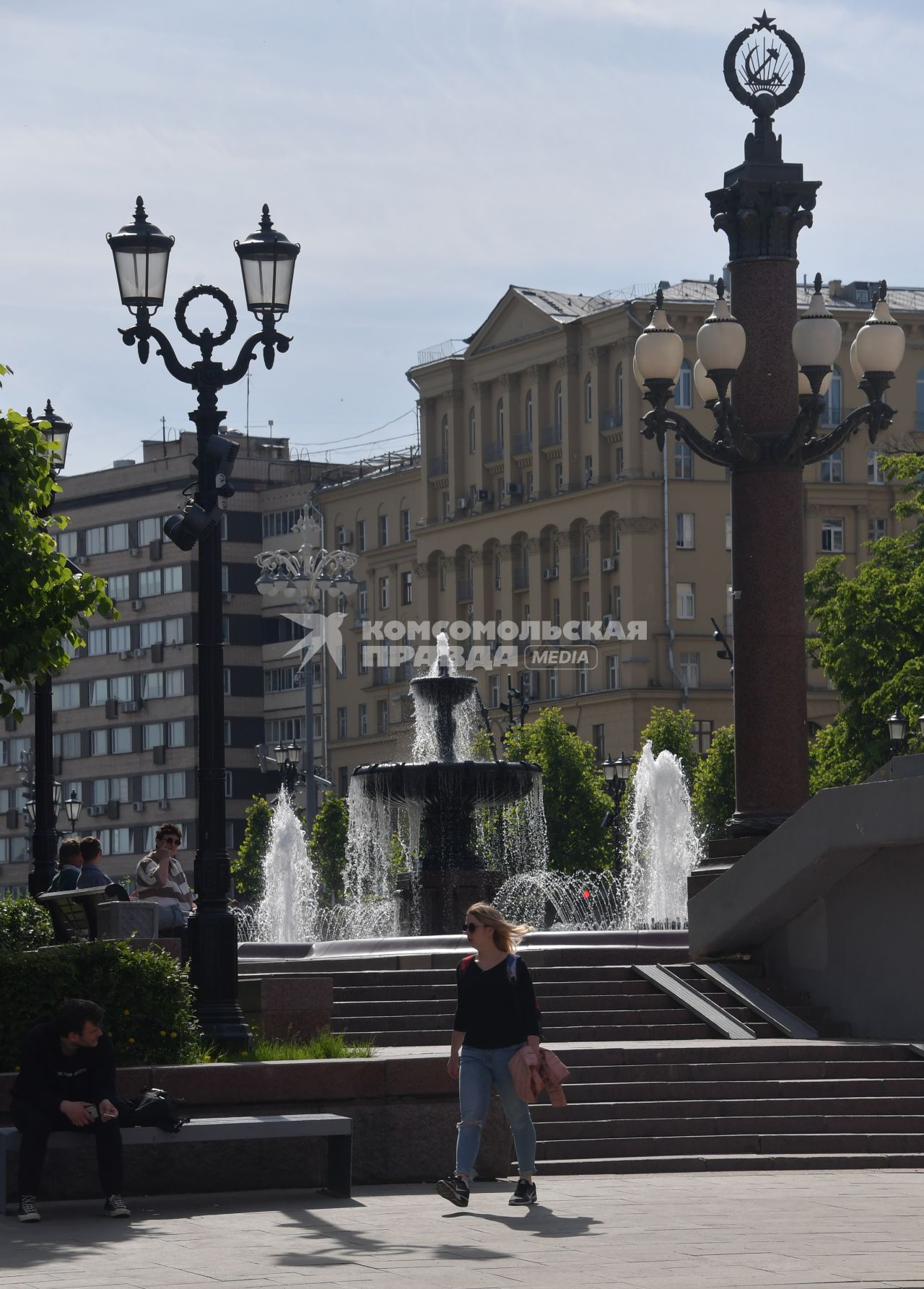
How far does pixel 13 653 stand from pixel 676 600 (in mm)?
69856

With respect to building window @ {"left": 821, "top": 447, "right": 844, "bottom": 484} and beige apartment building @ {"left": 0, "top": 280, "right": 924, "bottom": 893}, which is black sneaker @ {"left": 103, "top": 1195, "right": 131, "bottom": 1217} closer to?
beige apartment building @ {"left": 0, "top": 280, "right": 924, "bottom": 893}

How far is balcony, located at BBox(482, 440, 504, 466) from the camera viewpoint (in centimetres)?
9494

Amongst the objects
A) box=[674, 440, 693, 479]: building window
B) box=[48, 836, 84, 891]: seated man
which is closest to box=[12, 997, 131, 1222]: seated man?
box=[48, 836, 84, 891]: seated man

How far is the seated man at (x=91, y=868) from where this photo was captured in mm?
18578

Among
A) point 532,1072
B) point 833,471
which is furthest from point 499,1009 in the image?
point 833,471

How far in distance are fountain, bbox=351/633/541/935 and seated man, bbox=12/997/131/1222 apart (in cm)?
1406

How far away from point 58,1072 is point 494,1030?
2.16 m

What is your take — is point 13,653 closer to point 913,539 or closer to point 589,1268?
point 589,1268

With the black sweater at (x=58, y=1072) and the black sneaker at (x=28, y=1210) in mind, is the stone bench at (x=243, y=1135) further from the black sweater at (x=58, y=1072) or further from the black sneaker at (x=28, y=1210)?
the black sneaker at (x=28, y=1210)

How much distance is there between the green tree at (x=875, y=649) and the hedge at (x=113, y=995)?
31.5 m

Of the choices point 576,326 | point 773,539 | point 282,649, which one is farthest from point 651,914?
point 282,649

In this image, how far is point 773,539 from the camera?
22656 millimetres

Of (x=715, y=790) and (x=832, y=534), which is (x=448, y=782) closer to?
(x=715, y=790)

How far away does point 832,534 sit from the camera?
292 feet
